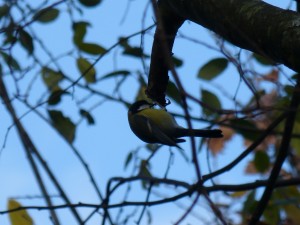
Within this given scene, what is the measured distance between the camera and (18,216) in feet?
7.26

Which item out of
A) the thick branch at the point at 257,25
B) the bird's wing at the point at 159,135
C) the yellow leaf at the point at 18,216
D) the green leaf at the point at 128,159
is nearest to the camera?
the thick branch at the point at 257,25

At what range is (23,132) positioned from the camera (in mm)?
2424

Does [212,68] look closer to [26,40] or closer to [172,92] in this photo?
[172,92]

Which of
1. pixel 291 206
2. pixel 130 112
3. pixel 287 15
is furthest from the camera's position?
pixel 130 112

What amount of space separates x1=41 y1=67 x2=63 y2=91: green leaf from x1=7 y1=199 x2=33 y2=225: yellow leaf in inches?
33.9

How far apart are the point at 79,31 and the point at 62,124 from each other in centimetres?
39

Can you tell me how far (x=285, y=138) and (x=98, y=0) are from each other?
0.96 metres

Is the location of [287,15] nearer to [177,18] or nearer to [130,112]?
[177,18]

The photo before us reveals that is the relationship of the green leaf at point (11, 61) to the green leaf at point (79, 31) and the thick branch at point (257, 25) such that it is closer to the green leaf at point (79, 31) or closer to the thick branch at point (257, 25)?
the green leaf at point (79, 31)

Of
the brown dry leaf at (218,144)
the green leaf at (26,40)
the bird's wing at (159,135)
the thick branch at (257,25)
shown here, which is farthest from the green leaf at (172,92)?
the brown dry leaf at (218,144)

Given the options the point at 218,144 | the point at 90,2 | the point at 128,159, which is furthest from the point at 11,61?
the point at 218,144

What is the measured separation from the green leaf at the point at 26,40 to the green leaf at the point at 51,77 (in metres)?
0.15

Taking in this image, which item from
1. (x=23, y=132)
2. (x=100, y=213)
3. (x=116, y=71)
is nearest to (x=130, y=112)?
(x=116, y=71)

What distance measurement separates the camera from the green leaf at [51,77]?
3051mm
